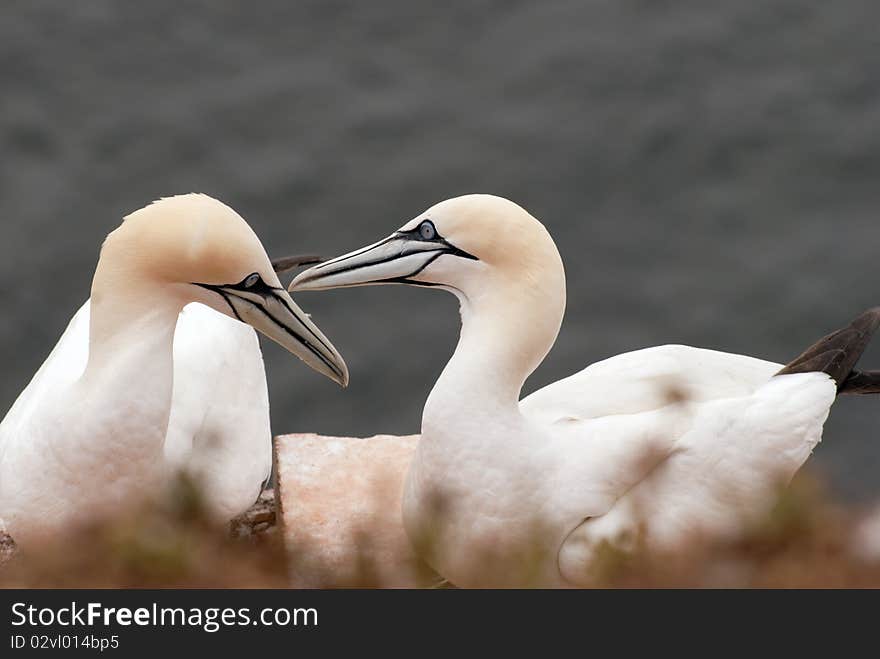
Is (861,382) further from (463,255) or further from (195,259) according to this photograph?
(195,259)

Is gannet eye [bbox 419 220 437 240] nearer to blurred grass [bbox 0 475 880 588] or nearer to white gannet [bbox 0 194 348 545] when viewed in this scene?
white gannet [bbox 0 194 348 545]

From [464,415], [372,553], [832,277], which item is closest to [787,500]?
[372,553]

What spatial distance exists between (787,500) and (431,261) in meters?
1.99

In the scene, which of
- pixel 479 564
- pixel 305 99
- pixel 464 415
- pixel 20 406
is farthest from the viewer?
pixel 305 99

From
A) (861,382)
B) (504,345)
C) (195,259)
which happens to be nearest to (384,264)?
(504,345)

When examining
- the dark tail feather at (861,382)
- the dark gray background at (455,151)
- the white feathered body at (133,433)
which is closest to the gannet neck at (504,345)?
the white feathered body at (133,433)

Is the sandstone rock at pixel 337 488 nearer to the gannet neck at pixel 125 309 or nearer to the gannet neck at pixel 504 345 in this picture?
the gannet neck at pixel 504 345

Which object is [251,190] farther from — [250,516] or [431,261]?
[431,261]

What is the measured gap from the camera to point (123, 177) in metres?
10.1

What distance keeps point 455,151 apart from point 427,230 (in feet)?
16.8

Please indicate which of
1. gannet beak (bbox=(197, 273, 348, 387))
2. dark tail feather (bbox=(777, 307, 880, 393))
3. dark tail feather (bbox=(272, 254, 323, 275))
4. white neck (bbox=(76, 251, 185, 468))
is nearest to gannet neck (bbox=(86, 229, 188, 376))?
white neck (bbox=(76, 251, 185, 468))

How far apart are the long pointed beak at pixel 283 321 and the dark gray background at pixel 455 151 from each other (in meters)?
3.63

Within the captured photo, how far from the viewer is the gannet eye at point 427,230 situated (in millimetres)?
5141

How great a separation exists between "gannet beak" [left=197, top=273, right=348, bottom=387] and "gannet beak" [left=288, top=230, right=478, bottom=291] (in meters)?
0.11
